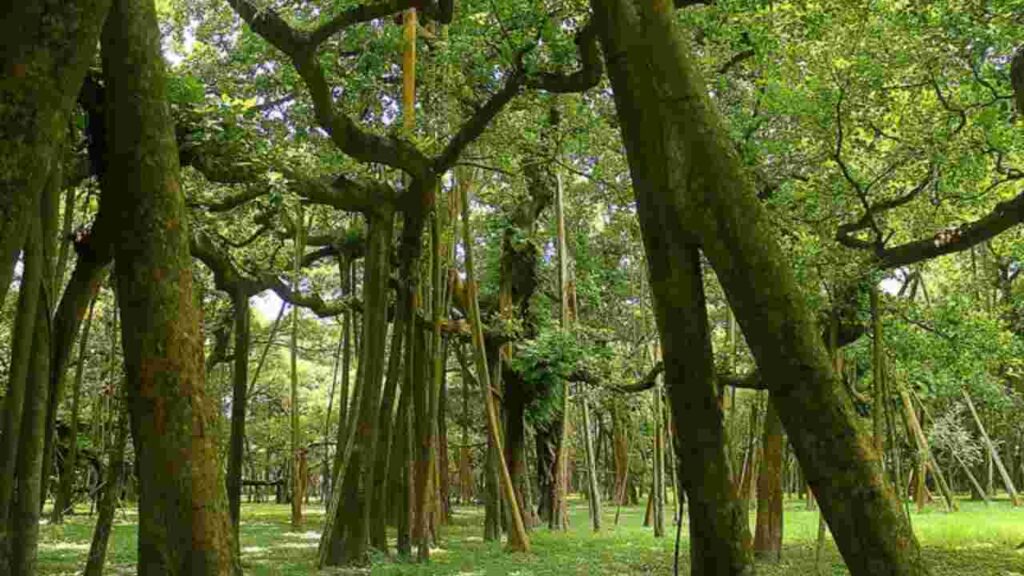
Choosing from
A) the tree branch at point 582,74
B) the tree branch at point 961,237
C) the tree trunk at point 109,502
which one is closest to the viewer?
the tree trunk at point 109,502

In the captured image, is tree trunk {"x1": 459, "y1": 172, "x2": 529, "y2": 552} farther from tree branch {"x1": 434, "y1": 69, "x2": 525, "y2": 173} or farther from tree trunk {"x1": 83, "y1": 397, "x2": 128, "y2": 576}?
tree trunk {"x1": 83, "y1": 397, "x2": 128, "y2": 576}

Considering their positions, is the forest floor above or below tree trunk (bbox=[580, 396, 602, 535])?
below

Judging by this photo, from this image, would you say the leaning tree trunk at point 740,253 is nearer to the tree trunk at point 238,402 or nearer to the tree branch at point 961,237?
the tree branch at point 961,237

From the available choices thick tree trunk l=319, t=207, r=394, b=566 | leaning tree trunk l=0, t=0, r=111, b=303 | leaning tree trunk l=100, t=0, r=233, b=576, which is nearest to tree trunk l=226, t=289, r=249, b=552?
thick tree trunk l=319, t=207, r=394, b=566

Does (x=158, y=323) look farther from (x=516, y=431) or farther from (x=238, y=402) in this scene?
(x=516, y=431)

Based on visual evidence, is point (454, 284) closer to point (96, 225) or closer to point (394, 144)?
point (394, 144)

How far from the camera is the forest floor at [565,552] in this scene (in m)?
8.73

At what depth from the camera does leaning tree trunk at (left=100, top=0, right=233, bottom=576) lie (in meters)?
3.09

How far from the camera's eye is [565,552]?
35.5ft

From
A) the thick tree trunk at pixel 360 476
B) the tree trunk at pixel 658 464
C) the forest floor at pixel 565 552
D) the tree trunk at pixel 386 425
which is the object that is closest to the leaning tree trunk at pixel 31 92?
the thick tree trunk at pixel 360 476

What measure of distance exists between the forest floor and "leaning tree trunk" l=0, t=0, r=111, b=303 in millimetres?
6400

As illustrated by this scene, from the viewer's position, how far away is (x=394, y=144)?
815 cm

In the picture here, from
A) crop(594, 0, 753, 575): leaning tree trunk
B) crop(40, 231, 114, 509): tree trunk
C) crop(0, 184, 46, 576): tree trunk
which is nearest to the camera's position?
crop(594, 0, 753, 575): leaning tree trunk

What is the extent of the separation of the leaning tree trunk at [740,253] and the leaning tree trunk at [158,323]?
1.89 m
